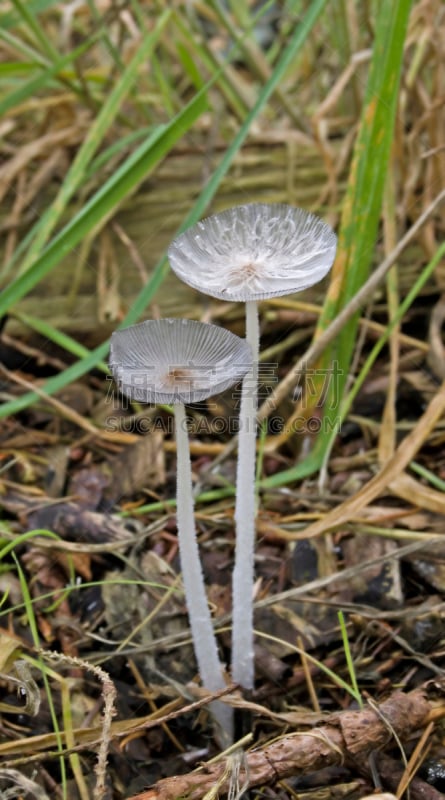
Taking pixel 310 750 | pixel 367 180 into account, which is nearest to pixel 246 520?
pixel 310 750

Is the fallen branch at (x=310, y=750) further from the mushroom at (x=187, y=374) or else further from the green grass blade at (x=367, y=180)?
the green grass blade at (x=367, y=180)

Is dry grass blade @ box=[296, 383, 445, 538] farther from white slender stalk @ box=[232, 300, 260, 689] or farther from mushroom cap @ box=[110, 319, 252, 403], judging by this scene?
mushroom cap @ box=[110, 319, 252, 403]

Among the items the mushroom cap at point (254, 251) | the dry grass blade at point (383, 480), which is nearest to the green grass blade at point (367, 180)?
the dry grass blade at point (383, 480)

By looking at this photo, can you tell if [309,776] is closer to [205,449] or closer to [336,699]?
[336,699]

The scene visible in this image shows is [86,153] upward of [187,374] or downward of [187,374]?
upward

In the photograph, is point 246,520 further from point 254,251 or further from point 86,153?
point 86,153

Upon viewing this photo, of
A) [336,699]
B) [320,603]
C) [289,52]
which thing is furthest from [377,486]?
[289,52]
